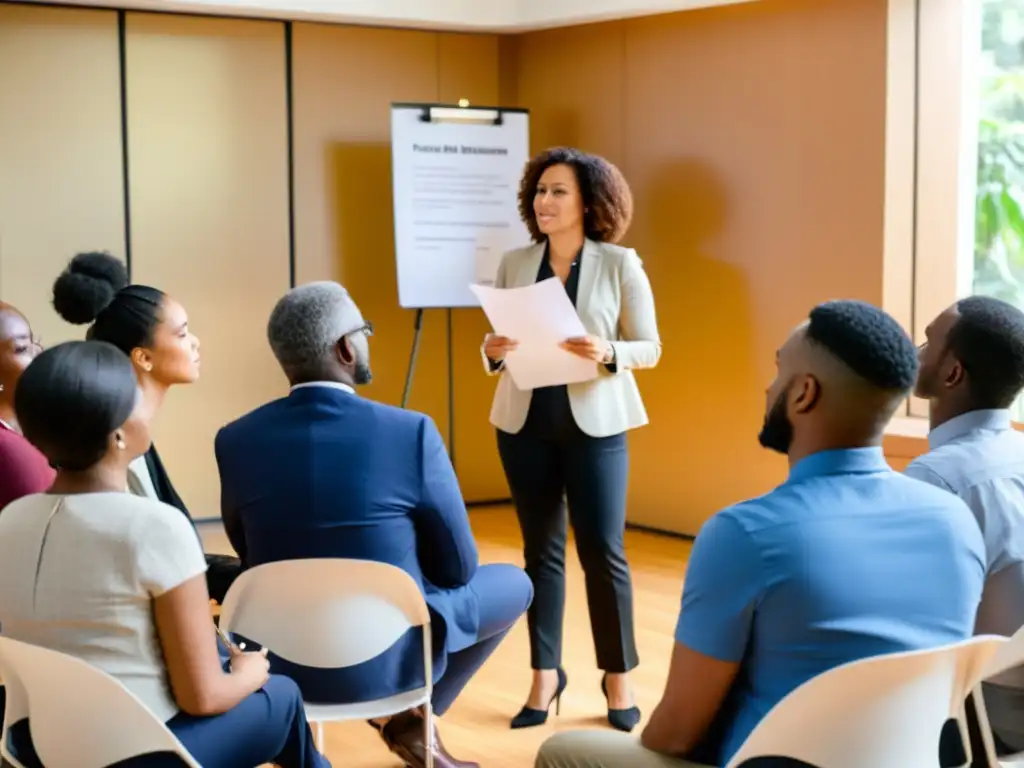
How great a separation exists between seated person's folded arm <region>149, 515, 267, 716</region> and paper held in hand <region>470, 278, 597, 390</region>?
178 cm

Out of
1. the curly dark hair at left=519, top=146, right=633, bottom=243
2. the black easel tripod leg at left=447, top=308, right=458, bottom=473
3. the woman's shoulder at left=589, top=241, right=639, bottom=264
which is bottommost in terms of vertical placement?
the black easel tripod leg at left=447, top=308, right=458, bottom=473

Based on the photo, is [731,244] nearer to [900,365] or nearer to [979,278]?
[979,278]

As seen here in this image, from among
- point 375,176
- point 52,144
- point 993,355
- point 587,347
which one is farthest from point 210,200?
point 993,355

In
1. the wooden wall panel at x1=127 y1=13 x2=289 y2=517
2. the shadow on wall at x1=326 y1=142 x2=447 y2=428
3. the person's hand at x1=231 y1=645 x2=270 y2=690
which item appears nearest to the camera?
the person's hand at x1=231 y1=645 x2=270 y2=690

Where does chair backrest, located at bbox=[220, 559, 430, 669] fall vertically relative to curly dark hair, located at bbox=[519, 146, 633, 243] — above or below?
below

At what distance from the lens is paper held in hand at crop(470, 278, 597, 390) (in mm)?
3729

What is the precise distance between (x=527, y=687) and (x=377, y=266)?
10.9 ft

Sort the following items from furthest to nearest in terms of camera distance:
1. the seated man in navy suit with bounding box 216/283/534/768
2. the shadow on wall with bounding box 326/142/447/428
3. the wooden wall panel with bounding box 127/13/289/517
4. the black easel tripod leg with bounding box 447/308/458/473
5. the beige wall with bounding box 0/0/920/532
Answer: the black easel tripod leg with bounding box 447/308/458/473 → the shadow on wall with bounding box 326/142/447/428 → the wooden wall panel with bounding box 127/13/289/517 → the beige wall with bounding box 0/0/920/532 → the seated man in navy suit with bounding box 216/283/534/768

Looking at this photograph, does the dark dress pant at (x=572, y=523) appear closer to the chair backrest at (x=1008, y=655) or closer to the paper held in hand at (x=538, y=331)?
the paper held in hand at (x=538, y=331)

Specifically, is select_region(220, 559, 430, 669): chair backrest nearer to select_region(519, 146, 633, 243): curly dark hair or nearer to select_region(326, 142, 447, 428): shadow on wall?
select_region(519, 146, 633, 243): curly dark hair

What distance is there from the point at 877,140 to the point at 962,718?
13.3 ft

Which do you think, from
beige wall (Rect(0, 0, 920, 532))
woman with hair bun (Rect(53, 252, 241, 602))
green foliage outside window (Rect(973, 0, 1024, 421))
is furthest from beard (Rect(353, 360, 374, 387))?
green foliage outside window (Rect(973, 0, 1024, 421))

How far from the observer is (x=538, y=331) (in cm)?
378

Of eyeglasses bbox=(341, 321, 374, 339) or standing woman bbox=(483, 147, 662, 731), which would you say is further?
standing woman bbox=(483, 147, 662, 731)
